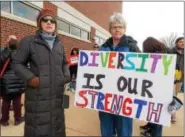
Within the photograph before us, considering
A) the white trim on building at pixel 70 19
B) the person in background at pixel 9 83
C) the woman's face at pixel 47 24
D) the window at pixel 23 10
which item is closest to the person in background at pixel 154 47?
the woman's face at pixel 47 24

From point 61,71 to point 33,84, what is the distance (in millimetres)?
336

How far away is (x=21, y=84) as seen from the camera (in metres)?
3.80

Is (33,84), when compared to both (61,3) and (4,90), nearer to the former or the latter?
(4,90)

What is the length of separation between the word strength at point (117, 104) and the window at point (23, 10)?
5.72 m

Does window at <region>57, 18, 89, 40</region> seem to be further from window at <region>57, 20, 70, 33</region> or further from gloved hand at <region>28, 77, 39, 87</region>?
gloved hand at <region>28, 77, 39, 87</region>

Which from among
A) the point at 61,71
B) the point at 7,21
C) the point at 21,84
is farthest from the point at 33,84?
the point at 7,21

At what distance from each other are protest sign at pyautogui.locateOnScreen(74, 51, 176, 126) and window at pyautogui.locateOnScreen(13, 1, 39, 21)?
5.59 m

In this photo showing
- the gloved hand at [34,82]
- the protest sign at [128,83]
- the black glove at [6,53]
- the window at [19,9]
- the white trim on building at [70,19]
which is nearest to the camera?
the protest sign at [128,83]

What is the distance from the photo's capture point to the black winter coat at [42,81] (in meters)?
2.39

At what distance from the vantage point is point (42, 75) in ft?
7.85

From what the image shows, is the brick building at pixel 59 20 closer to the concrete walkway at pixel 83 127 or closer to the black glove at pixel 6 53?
the black glove at pixel 6 53

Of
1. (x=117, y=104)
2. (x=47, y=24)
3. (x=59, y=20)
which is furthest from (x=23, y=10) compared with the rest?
(x=117, y=104)

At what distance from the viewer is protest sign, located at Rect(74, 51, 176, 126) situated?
2.22m

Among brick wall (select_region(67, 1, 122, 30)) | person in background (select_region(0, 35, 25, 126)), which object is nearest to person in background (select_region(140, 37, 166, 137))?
person in background (select_region(0, 35, 25, 126))
